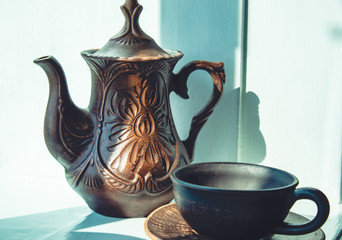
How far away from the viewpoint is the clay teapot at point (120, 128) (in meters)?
0.69

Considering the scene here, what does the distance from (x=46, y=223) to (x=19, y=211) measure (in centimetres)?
8

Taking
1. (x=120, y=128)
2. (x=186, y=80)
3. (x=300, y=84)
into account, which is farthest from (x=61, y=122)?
(x=300, y=84)

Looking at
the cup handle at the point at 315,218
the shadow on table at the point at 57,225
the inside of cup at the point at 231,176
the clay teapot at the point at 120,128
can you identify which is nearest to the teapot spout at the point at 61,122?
the clay teapot at the point at 120,128

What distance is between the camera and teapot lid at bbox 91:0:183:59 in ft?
2.30

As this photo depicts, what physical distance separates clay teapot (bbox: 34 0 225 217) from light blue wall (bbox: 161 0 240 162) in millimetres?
148

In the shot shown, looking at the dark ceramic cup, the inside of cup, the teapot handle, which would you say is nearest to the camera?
the dark ceramic cup

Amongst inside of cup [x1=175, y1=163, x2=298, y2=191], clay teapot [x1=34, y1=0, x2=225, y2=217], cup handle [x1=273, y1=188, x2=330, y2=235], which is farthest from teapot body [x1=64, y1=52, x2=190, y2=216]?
cup handle [x1=273, y1=188, x2=330, y2=235]

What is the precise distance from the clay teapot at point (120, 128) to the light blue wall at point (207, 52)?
0.15m

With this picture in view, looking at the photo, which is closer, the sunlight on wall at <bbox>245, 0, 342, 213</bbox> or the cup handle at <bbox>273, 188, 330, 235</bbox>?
the cup handle at <bbox>273, 188, 330, 235</bbox>

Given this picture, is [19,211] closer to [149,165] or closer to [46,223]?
[46,223]

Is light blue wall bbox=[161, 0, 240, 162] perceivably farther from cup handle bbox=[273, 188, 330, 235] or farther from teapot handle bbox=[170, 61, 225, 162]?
cup handle bbox=[273, 188, 330, 235]

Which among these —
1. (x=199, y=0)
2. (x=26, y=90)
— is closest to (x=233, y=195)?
(x=199, y=0)

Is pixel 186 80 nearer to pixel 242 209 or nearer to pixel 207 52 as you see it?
pixel 207 52

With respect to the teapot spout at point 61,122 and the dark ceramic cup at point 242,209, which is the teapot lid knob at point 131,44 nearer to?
the teapot spout at point 61,122
